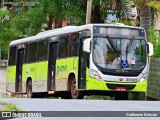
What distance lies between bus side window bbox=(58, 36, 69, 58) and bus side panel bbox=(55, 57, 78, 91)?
0.82 feet

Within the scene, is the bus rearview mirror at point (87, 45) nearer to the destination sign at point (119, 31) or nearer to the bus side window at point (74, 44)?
the destination sign at point (119, 31)

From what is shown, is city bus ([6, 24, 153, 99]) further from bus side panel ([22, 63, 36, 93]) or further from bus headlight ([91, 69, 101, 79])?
bus side panel ([22, 63, 36, 93])

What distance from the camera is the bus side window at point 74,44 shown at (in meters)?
26.7

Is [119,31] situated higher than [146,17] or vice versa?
[146,17]

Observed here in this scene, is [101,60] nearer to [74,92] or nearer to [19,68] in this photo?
[74,92]

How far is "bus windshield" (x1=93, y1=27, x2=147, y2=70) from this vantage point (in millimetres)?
25703

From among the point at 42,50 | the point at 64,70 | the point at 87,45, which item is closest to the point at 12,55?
the point at 42,50

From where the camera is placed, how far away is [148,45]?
26797mm

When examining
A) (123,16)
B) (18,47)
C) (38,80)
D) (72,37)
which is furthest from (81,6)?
(72,37)

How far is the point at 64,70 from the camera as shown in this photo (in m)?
27.8

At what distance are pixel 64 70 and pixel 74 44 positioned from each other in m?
1.41

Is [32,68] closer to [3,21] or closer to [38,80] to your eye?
[38,80]

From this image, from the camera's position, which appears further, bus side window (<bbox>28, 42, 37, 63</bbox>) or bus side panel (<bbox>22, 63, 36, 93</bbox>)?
bus side panel (<bbox>22, 63, 36, 93</bbox>)

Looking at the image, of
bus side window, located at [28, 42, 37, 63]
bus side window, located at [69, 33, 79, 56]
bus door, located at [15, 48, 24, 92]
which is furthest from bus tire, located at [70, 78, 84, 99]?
bus door, located at [15, 48, 24, 92]
